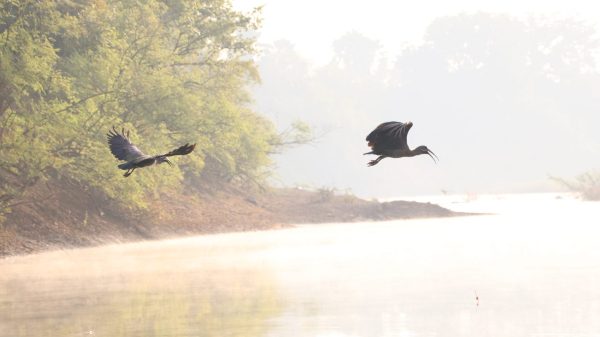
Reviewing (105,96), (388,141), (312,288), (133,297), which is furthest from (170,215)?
(388,141)

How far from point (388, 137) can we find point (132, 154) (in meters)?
1.92

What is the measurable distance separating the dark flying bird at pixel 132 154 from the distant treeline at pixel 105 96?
878 inches

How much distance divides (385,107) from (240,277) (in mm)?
145369

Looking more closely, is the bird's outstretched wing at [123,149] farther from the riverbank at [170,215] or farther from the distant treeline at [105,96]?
the riverbank at [170,215]

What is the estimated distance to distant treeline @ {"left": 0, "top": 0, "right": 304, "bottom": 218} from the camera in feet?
104

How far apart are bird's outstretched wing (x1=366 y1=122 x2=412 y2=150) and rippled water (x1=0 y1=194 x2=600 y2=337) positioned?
24.0 feet

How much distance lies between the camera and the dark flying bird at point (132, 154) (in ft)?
24.5

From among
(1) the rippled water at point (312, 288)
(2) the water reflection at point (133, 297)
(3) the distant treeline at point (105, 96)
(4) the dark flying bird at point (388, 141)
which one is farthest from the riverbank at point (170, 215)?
(4) the dark flying bird at point (388, 141)

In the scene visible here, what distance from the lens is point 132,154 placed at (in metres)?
8.32

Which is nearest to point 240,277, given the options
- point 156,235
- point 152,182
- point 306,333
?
point 306,333

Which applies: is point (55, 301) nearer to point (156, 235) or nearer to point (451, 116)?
point (156, 235)

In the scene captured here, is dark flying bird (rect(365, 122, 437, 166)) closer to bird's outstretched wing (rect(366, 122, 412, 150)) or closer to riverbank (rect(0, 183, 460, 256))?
bird's outstretched wing (rect(366, 122, 412, 150))

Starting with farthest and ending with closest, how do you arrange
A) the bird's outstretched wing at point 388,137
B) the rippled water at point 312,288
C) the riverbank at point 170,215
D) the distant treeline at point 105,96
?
the riverbank at point 170,215 → the distant treeline at point 105,96 → the rippled water at point 312,288 → the bird's outstretched wing at point 388,137

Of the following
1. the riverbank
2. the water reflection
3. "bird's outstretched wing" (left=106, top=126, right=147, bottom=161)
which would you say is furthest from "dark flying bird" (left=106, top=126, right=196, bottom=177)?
the riverbank
